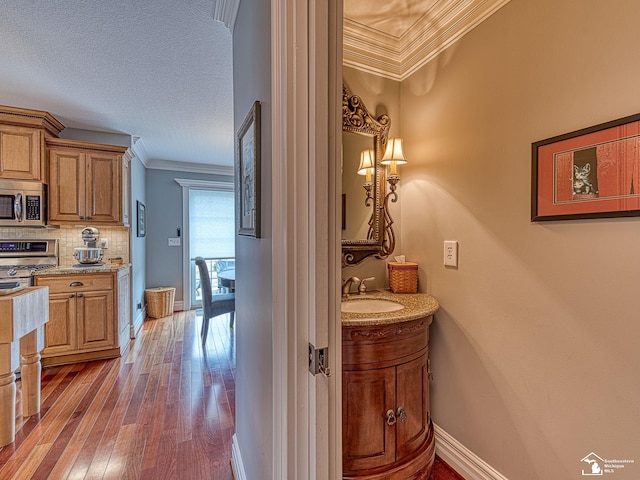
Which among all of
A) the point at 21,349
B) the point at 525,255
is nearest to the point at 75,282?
the point at 21,349

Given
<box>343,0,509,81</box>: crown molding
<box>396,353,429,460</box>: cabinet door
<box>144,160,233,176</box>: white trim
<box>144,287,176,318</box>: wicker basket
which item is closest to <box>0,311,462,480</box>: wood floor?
<box>396,353,429,460</box>: cabinet door

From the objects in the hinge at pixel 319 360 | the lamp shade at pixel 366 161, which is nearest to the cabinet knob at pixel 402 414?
the hinge at pixel 319 360

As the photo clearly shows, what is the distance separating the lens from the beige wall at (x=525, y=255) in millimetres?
1040

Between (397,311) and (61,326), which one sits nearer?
(397,311)

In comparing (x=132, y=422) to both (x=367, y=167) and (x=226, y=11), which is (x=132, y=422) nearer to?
(x=367, y=167)

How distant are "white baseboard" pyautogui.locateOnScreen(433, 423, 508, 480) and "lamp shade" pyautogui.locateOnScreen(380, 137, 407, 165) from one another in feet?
5.15

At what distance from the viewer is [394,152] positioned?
1.75m

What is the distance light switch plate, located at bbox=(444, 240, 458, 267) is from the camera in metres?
1.62

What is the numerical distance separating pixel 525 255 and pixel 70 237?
13.6ft

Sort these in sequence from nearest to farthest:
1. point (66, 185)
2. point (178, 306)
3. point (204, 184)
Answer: point (66, 185) < point (178, 306) < point (204, 184)

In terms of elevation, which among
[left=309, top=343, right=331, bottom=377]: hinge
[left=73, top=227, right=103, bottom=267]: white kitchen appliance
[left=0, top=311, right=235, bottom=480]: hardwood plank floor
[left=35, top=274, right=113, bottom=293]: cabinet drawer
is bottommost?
[left=0, top=311, right=235, bottom=480]: hardwood plank floor

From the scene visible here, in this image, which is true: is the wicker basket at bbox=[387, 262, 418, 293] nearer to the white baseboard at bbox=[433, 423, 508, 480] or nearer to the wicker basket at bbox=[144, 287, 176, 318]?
the white baseboard at bbox=[433, 423, 508, 480]

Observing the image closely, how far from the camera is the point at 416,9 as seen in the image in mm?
1613

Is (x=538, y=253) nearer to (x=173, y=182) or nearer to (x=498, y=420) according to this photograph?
(x=498, y=420)
